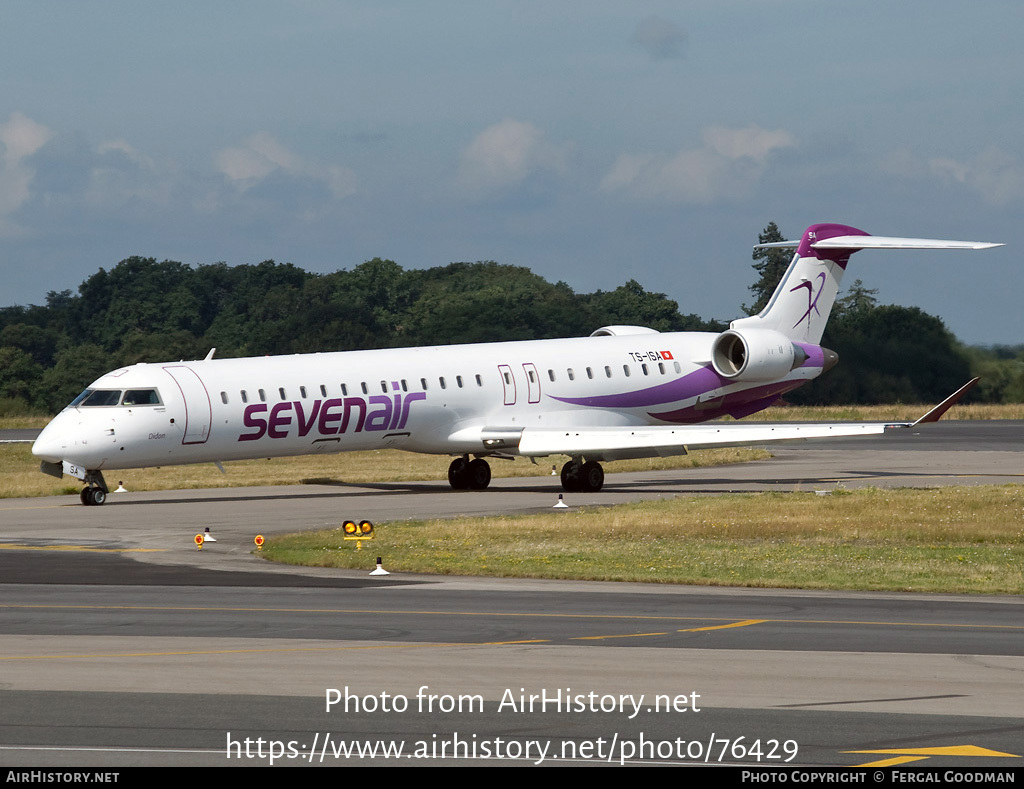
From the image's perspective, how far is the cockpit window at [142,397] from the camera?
106 ft

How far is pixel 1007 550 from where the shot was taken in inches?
922

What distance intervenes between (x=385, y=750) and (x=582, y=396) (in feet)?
95.1

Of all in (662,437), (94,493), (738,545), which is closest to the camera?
(738,545)

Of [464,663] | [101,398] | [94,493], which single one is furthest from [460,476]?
[464,663]

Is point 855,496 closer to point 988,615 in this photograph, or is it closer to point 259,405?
point 259,405

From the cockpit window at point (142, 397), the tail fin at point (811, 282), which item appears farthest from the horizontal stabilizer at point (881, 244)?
the cockpit window at point (142, 397)

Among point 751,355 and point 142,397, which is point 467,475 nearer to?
point 751,355

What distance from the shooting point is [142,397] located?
3228cm

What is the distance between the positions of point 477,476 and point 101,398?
1003cm

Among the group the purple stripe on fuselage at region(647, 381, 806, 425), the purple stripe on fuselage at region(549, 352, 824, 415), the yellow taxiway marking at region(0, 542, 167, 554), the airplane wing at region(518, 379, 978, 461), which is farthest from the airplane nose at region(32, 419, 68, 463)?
the purple stripe on fuselage at region(647, 381, 806, 425)

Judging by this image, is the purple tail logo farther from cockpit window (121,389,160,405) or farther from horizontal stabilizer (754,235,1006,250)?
cockpit window (121,389,160,405)

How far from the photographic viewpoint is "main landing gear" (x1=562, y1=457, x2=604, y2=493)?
37.2 m

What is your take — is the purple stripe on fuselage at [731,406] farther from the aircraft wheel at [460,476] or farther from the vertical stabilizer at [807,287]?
the aircraft wheel at [460,476]
